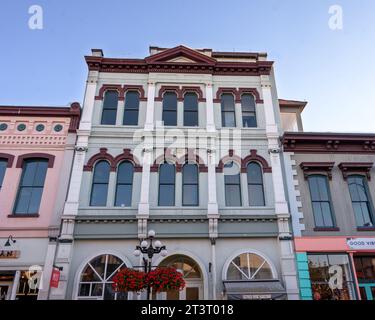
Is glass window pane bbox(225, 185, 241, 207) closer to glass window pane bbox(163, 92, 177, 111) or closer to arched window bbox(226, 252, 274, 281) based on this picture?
arched window bbox(226, 252, 274, 281)

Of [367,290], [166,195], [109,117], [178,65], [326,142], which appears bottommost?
[367,290]

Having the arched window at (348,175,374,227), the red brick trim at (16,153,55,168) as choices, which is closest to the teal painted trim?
the arched window at (348,175,374,227)

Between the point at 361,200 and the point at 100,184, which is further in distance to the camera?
the point at 361,200

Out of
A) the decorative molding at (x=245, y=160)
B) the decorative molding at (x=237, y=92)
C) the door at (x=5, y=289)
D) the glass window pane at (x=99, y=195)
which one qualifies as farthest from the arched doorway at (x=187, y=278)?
the decorative molding at (x=237, y=92)

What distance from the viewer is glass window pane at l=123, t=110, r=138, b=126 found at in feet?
55.2

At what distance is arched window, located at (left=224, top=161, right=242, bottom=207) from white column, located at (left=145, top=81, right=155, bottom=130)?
4.67 m

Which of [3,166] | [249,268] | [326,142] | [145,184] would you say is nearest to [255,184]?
[249,268]

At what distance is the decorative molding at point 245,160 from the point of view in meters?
15.7

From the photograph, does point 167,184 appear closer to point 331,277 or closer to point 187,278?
point 187,278

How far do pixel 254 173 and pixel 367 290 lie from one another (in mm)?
7254

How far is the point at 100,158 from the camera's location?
15.6m

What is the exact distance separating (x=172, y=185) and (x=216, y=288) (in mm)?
5263

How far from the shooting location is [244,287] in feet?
41.8

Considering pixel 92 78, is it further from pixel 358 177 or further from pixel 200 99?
pixel 358 177
